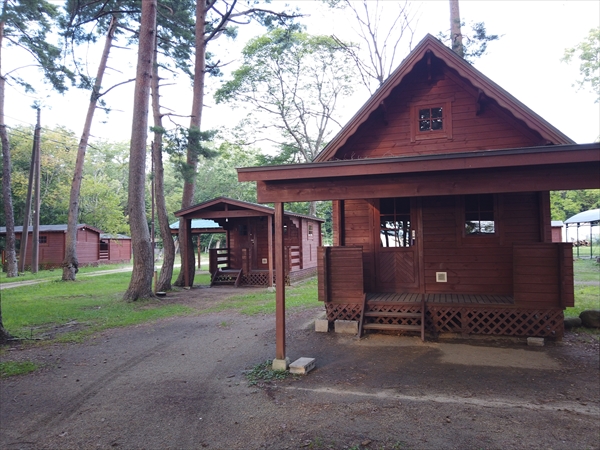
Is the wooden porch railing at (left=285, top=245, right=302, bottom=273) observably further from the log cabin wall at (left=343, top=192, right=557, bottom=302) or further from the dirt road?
the dirt road

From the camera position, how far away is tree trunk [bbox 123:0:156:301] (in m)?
12.9

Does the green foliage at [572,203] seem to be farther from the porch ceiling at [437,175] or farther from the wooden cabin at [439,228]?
the porch ceiling at [437,175]

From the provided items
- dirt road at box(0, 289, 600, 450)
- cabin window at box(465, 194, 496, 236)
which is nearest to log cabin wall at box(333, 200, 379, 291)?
dirt road at box(0, 289, 600, 450)

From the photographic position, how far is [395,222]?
8992 millimetres

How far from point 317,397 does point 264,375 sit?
1059 mm

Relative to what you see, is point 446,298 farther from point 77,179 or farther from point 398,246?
point 77,179

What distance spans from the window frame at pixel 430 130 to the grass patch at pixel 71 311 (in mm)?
7425

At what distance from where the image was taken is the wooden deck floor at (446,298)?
7.56 m

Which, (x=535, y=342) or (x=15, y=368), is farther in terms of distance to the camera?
(x=535, y=342)

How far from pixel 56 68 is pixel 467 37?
55.5 feet

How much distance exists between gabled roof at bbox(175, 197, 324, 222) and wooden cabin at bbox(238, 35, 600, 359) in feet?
21.8

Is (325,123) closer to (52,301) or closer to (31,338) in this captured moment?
(52,301)

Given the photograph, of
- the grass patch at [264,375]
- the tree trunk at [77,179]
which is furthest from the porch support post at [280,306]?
the tree trunk at [77,179]

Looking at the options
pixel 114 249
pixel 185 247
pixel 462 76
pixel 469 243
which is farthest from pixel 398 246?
pixel 114 249
